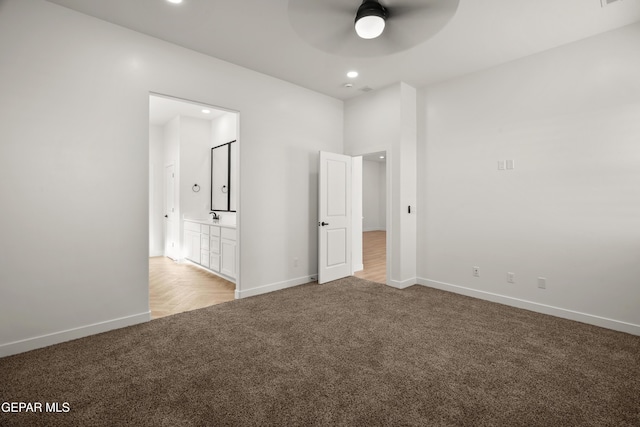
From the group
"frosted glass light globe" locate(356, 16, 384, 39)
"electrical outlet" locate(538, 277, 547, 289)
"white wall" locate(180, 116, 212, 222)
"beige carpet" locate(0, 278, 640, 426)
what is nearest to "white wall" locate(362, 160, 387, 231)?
"white wall" locate(180, 116, 212, 222)

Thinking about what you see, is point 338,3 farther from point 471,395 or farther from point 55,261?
point 55,261

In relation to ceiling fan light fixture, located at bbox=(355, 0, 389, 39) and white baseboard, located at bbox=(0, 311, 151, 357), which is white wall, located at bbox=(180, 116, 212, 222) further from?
ceiling fan light fixture, located at bbox=(355, 0, 389, 39)

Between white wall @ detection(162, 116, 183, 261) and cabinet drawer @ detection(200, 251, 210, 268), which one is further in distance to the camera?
white wall @ detection(162, 116, 183, 261)

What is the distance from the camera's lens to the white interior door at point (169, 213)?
6395 mm

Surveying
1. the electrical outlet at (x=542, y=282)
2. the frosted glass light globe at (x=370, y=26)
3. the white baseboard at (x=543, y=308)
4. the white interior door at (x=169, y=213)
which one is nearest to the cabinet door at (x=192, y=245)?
the white interior door at (x=169, y=213)

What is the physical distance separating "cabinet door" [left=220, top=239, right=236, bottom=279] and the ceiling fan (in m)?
3.19

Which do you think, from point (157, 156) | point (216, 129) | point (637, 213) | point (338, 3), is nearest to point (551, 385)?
point (637, 213)

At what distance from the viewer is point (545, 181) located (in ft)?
11.1

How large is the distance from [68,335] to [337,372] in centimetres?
245

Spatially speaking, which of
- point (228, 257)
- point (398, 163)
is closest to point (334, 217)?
point (398, 163)

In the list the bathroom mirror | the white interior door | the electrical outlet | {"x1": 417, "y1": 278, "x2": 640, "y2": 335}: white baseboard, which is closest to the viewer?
{"x1": 417, "y1": 278, "x2": 640, "y2": 335}: white baseboard

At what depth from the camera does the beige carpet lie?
1.71 meters

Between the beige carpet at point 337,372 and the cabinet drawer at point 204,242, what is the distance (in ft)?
7.17

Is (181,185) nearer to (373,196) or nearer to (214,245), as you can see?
(214,245)
